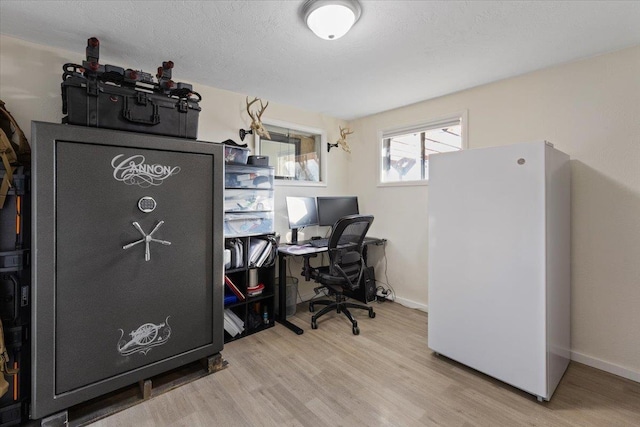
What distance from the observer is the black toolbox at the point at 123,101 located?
1.72m

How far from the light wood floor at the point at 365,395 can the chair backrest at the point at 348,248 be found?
631mm

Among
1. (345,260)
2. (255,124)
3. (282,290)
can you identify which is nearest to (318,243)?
(345,260)

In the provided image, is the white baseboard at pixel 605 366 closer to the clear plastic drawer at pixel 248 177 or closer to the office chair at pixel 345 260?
the office chair at pixel 345 260

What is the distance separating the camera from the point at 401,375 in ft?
7.03

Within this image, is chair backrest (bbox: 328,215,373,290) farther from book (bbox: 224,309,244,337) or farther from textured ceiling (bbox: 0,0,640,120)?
textured ceiling (bbox: 0,0,640,120)

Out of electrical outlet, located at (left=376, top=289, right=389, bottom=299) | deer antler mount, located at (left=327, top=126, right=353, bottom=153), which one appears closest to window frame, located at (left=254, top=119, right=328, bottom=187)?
deer antler mount, located at (left=327, top=126, right=353, bottom=153)

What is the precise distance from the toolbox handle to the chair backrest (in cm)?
159

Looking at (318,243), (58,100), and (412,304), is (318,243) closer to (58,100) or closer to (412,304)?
(412,304)

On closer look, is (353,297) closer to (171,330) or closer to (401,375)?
(401,375)

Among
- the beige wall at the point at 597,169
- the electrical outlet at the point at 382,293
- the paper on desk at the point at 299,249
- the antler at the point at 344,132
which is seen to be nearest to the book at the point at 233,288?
the paper on desk at the point at 299,249

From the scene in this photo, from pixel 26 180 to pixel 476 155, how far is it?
280 cm

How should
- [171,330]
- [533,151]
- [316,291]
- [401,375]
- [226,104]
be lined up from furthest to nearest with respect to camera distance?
[316,291] → [226,104] → [401,375] → [171,330] → [533,151]

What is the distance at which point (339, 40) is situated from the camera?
79.7 inches

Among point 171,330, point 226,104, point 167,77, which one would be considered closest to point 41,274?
point 171,330
